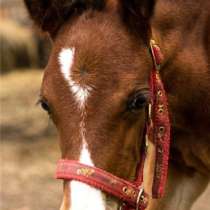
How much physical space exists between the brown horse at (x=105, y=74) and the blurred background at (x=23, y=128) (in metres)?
0.48

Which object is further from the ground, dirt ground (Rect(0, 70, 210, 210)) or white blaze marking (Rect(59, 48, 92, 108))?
white blaze marking (Rect(59, 48, 92, 108))

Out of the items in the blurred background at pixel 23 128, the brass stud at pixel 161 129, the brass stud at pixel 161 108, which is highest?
the brass stud at pixel 161 108

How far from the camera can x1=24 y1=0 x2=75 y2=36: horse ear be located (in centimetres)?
342

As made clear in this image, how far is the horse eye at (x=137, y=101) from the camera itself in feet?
10.3

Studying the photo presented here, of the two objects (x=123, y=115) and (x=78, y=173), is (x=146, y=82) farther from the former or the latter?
(x=78, y=173)

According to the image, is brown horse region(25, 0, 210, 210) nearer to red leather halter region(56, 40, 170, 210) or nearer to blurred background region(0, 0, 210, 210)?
red leather halter region(56, 40, 170, 210)

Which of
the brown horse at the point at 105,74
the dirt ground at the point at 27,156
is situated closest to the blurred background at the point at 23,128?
the dirt ground at the point at 27,156

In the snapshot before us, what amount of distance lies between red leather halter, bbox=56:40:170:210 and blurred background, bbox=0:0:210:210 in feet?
2.55

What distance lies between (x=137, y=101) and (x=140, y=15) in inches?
16.9

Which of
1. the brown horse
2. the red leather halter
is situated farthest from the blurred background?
the red leather halter

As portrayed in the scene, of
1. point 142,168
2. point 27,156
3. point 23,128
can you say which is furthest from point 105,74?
point 23,128

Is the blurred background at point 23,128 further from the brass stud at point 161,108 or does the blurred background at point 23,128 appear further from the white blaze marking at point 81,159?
the brass stud at point 161,108

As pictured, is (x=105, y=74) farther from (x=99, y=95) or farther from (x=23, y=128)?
(x=23, y=128)

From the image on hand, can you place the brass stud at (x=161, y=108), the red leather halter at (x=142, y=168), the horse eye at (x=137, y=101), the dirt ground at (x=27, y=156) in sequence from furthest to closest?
the dirt ground at (x=27, y=156) → the brass stud at (x=161, y=108) → the horse eye at (x=137, y=101) → the red leather halter at (x=142, y=168)
